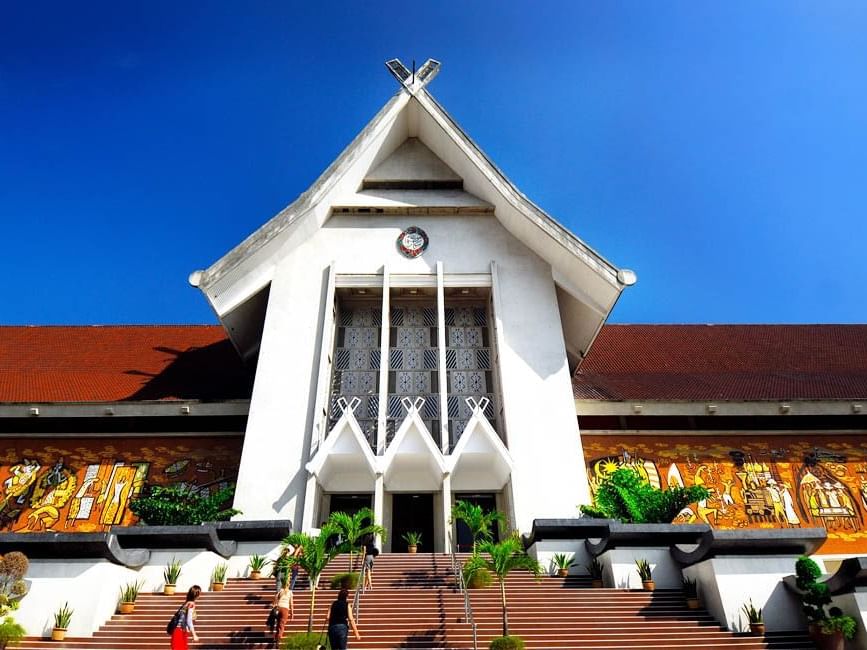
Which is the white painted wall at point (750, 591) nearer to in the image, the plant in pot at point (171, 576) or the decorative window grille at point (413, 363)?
the decorative window grille at point (413, 363)

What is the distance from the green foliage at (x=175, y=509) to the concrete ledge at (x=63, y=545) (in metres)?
1.92

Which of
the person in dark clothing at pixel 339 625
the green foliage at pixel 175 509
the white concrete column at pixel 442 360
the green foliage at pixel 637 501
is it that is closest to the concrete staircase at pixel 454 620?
the person in dark clothing at pixel 339 625

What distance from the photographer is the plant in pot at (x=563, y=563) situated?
8.31m

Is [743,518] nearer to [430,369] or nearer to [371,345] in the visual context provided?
[430,369]

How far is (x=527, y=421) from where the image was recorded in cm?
1160

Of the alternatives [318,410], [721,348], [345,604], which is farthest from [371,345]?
[721,348]

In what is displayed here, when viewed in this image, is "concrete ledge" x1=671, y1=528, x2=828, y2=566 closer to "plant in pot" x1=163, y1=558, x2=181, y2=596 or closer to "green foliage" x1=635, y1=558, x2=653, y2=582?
"green foliage" x1=635, y1=558, x2=653, y2=582

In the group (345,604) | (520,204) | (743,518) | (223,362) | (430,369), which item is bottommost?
(345,604)

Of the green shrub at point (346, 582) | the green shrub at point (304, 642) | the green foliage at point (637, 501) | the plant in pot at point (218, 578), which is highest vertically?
the green foliage at point (637, 501)

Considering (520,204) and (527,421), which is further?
(520,204)

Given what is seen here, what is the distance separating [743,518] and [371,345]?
8.79 meters

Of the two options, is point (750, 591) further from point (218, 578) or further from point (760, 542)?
point (218, 578)

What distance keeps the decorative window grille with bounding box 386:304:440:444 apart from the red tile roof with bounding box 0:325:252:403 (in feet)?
11.5

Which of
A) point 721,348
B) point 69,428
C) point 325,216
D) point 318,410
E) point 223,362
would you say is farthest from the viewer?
point 721,348
